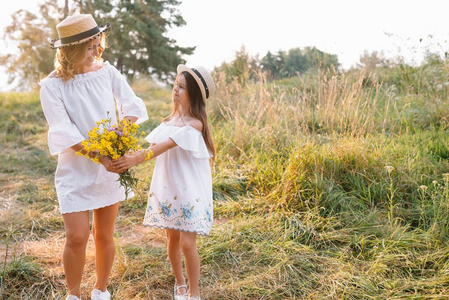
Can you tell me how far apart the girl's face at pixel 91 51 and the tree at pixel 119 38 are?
10949 mm

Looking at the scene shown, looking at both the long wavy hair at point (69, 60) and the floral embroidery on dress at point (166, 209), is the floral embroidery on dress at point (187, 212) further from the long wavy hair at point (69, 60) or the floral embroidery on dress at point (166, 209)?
the long wavy hair at point (69, 60)

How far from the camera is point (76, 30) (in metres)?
2.22

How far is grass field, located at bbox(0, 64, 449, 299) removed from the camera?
8.74ft

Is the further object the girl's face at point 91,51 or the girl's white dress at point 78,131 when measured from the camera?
the girl's face at point 91,51

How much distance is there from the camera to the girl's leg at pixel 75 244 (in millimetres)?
2221

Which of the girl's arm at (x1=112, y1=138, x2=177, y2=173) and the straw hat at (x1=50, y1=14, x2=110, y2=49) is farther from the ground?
the straw hat at (x1=50, y1=14, x2=110, y2=49)

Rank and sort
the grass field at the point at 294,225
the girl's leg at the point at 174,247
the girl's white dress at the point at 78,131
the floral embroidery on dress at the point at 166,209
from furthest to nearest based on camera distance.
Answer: the grass field at the point at 294,225, the girl's leg at the point at 174,247, the floral embroidery on dress at the point at 166,209, the girl's white dress at the point at 78,131

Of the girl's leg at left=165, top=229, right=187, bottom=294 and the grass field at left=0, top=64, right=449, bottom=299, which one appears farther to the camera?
the grass field at left=0, top=64, right=449, bottom=299

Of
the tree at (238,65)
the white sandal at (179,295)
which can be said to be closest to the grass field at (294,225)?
the white sandal at (179,295)

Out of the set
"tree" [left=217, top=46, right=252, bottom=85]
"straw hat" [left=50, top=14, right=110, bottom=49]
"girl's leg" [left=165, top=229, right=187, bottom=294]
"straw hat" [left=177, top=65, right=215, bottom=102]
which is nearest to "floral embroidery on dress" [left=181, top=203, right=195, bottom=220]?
"girl's leg" [left=165, top=229, right=187, bottom=294]

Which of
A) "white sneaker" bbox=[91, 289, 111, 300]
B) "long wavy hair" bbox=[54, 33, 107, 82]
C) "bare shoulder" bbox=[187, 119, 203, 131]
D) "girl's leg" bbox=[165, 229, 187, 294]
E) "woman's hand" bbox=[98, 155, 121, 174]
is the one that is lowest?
"white sneaker" bbox=[91, 289, 111, 300]

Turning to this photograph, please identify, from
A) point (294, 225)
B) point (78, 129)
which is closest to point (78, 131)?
point (78, 129)

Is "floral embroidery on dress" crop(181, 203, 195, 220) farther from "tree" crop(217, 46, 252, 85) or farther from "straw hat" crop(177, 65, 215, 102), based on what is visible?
"tree" crop(217, 46, 252, 85)

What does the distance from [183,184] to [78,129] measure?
689mm
